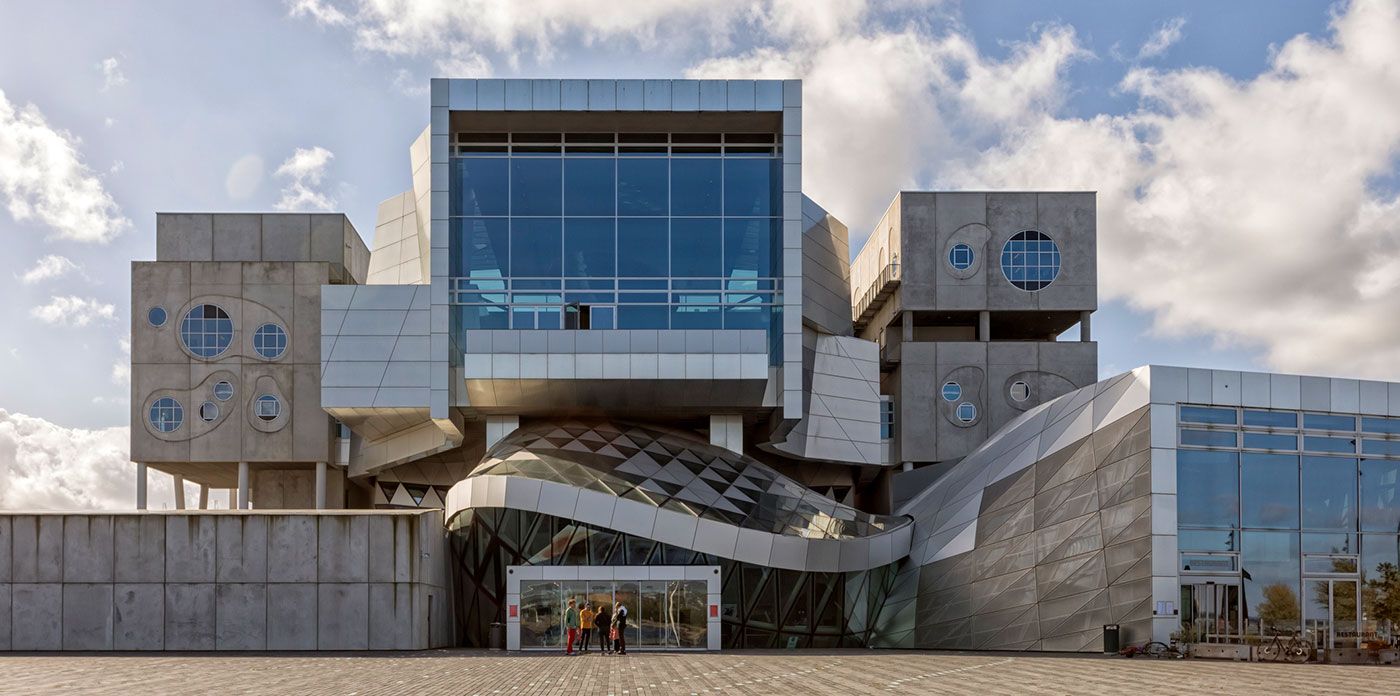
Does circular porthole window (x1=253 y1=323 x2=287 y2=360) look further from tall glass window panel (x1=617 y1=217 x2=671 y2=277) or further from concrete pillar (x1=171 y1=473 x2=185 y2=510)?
A: tall glass window panel (x1=617 y1=217 x2=671 y2=277)

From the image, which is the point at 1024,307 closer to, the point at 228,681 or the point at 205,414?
the point at 205,414

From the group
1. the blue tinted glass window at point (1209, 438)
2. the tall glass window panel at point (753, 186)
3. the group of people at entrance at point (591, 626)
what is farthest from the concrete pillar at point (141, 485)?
the blue tinted glass window at point (1209, 438)

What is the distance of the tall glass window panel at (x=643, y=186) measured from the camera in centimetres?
4372

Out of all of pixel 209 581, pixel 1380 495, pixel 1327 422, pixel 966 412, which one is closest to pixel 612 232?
pixel 209 581

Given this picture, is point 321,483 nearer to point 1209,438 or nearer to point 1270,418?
point 1209,438

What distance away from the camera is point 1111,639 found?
31625 millimetres

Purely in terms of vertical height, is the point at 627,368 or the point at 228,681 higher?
the point at 627,368

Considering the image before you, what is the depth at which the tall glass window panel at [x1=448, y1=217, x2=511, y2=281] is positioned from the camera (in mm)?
43219

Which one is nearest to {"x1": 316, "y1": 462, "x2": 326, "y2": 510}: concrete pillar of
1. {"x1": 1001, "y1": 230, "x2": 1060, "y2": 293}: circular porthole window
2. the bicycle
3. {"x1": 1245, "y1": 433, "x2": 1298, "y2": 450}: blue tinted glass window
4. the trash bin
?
{"x1": 1001, "y1": 230, "x2": 1060, "y2": 293}: circular porthole window

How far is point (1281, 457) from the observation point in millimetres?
31531

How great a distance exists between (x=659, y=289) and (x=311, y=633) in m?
15.3

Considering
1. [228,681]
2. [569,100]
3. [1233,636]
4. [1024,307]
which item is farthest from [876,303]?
[228,681]

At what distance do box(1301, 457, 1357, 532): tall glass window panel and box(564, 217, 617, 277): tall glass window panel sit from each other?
2083cm

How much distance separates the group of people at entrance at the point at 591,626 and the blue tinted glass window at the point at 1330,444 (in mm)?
15859
